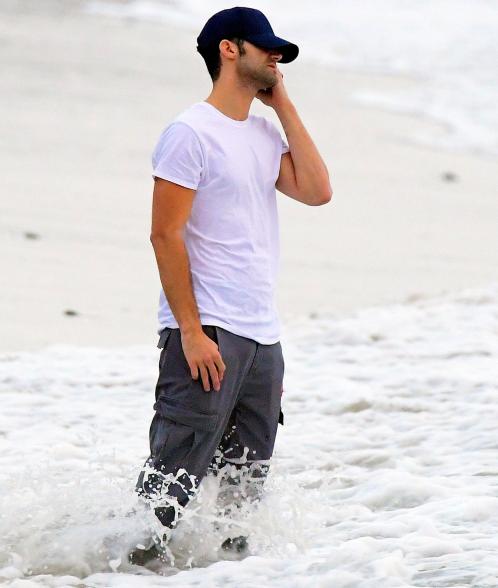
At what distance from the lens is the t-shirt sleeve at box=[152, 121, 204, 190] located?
356 cm

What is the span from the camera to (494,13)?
73.9ft

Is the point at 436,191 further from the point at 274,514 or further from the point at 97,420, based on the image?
the point at 274,514

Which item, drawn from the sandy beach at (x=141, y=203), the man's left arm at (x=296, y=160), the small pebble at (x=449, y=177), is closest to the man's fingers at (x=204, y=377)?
the man's left arm at (x=296, y=160)

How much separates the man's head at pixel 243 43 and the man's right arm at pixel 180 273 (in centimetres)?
42

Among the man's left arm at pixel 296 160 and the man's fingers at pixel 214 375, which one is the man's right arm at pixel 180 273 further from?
the man's left arm at pixel 296 160

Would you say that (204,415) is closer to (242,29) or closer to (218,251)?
(218,251)

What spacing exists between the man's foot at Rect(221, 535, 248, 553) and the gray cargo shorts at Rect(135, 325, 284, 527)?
328mm

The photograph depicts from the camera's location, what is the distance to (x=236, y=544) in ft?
13.6

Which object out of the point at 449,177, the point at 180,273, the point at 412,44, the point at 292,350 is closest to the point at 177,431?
the point at 180,273

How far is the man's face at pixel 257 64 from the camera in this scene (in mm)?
3695

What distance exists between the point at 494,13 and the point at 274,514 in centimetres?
1979

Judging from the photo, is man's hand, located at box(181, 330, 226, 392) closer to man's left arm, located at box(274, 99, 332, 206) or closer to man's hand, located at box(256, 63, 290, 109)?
man's left arm, located at box(274, 99, 332, 206)

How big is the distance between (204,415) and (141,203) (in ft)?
21.6

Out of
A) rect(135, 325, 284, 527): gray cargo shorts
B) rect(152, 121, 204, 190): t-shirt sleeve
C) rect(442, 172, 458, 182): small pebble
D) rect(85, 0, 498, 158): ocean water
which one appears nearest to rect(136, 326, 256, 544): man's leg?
rect(135, 325, 284, 527): gray cargo shorts
